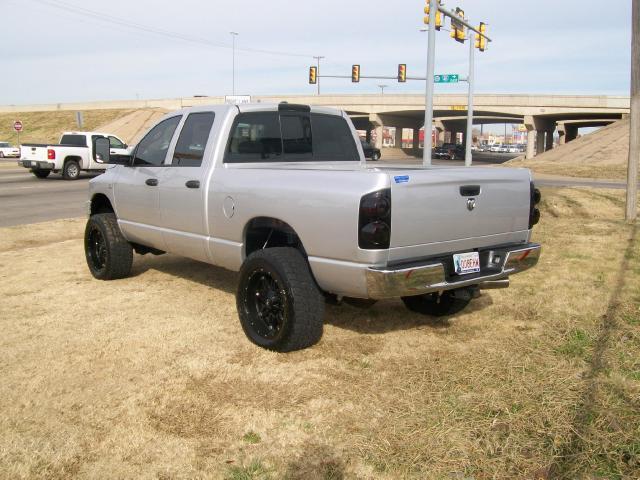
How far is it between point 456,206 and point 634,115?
330 inches

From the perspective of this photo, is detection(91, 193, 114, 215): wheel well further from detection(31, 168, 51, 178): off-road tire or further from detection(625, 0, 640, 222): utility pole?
detection(31, 168, 51, 178): off-road tire

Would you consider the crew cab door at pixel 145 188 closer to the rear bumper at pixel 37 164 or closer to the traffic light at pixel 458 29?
the rear bumper at pixel 37 164

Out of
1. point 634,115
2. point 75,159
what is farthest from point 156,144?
point 75,159

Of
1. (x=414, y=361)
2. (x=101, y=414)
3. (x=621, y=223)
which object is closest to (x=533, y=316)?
(x=414, y=361)

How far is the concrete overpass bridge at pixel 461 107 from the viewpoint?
5756 cm

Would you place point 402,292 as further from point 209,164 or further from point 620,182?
point 620,182

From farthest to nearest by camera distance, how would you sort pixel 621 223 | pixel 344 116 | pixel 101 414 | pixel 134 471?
pixel 621 223
pixel 344 116
pixel 101 414
pixel 134 471

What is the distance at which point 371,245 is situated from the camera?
378 centimetres

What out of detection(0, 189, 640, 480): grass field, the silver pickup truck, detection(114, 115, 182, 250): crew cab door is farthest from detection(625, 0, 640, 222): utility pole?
detection(114, 115, 182, 250): crew cab door

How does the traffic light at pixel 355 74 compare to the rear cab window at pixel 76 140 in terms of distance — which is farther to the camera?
the traffic light at pixel 355 74

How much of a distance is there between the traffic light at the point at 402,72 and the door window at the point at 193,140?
91.6 feet

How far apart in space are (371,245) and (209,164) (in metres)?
1.98

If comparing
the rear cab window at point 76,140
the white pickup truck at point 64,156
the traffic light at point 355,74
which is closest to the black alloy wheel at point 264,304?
the white pickup truck at point 64,156

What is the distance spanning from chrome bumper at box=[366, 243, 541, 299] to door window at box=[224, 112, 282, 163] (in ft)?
6.45
